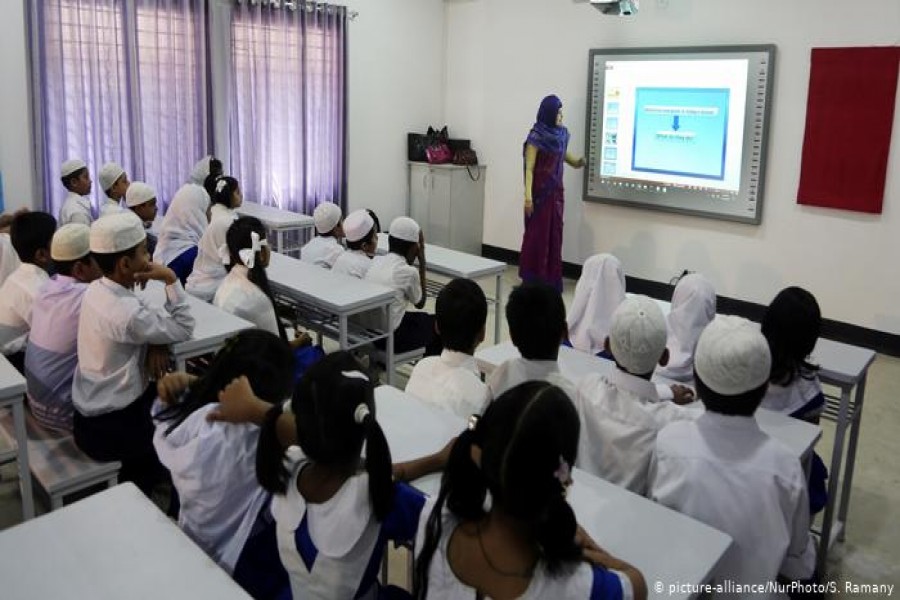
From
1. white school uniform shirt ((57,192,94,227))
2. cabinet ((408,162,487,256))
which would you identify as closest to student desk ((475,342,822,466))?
white school uniform shirt ((57,192,94,227))

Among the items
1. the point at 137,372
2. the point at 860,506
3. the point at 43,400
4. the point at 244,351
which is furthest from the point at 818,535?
the point at 43,400

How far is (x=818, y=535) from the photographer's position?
8.56 ft

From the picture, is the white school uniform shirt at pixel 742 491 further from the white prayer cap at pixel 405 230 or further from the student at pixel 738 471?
the white prayer cap at pixel 405 230

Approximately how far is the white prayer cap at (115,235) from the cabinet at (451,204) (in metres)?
4.78

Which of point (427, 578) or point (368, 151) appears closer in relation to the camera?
point (427, 578)

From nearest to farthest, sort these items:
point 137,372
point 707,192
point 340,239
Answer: point 137,372 < point 340,239 < point 707,192

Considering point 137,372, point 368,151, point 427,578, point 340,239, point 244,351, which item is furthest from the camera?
point 368,151

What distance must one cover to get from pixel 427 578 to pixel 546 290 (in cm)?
106

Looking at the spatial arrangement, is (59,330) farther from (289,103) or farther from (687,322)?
(289,103)

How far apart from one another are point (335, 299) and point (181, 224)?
1.71 meters

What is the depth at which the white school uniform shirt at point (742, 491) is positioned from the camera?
5.20ft

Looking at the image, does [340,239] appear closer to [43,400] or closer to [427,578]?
[43,400]

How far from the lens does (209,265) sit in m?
3.94

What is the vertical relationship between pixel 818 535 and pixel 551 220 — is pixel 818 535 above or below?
below
